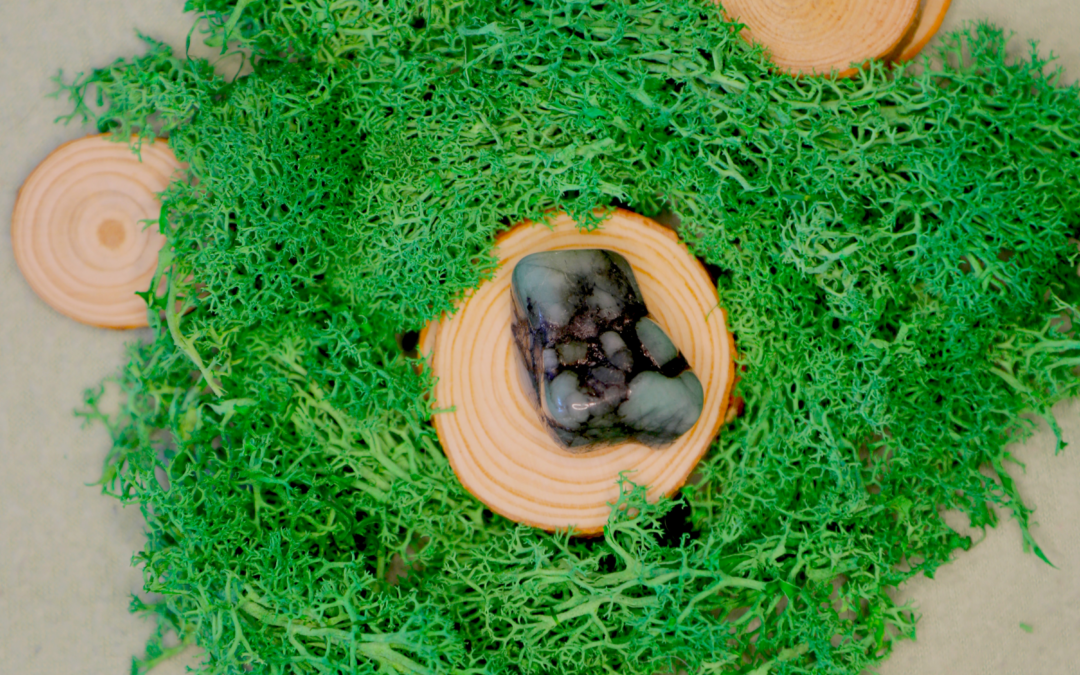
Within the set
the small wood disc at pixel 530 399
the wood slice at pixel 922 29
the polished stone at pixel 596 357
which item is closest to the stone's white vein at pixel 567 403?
the polished stone at pixel 596 357

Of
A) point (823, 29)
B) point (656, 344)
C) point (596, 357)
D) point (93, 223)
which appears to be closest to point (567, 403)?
point (596, 357)

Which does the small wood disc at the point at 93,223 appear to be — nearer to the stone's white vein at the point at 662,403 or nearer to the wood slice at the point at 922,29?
the stone's white vein at the point at 662,403

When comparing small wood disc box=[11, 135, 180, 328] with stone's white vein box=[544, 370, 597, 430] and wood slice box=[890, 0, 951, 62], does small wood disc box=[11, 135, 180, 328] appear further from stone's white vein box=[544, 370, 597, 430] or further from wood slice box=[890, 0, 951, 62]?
wood slice box=[890, 0, 951, 62]

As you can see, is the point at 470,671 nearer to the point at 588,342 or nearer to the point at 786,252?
the point at 588,342

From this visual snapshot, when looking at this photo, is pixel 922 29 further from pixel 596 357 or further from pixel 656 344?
pixel 596 357

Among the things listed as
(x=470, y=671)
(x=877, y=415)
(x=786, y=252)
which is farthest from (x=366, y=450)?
(x=877, y=415)

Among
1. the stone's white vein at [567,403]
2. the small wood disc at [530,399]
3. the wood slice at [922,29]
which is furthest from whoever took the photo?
the wood slice at [922,29]
